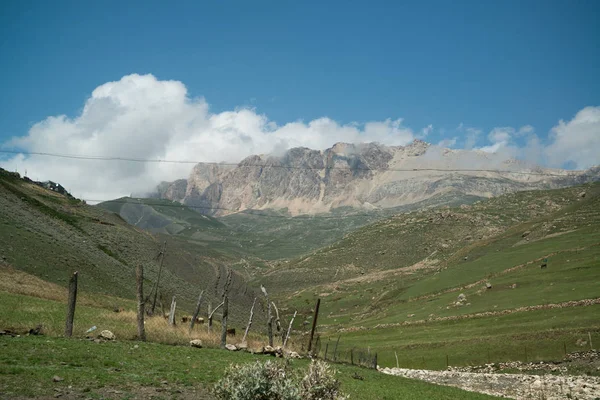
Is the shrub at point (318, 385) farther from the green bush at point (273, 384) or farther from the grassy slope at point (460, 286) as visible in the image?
the grassy slope at point (460, 286)

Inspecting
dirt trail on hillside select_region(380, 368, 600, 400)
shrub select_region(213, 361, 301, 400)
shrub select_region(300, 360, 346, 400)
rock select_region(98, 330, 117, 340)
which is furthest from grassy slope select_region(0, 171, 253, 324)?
shrub select_region(300, 360, 346, 400)

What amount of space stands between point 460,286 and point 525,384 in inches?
2380

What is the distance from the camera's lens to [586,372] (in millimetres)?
35094

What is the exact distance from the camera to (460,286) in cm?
9156

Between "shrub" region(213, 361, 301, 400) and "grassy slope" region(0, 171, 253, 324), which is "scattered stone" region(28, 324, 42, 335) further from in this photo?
"grassy slope" region(0, 171, 253, 324)

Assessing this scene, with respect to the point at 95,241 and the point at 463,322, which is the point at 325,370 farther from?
the point at 95,241

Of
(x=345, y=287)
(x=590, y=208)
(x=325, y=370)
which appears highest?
(x=590, y=208)

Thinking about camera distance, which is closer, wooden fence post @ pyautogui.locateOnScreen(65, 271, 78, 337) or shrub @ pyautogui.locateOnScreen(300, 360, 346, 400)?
shrub @ pyautogui.locateOnScreen(300, 360, 346, 400)

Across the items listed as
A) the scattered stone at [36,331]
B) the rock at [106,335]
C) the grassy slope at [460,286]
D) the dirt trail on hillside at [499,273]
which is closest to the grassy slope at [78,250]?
the grassy slope at [460,286]

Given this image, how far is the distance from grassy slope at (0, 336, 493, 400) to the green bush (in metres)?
6.32

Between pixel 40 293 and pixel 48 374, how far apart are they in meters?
33.2

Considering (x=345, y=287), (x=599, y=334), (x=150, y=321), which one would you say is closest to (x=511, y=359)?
(x=599, y=334)

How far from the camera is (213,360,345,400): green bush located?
10.5 metres

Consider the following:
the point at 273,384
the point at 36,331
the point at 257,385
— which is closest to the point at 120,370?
the point at 36,331
